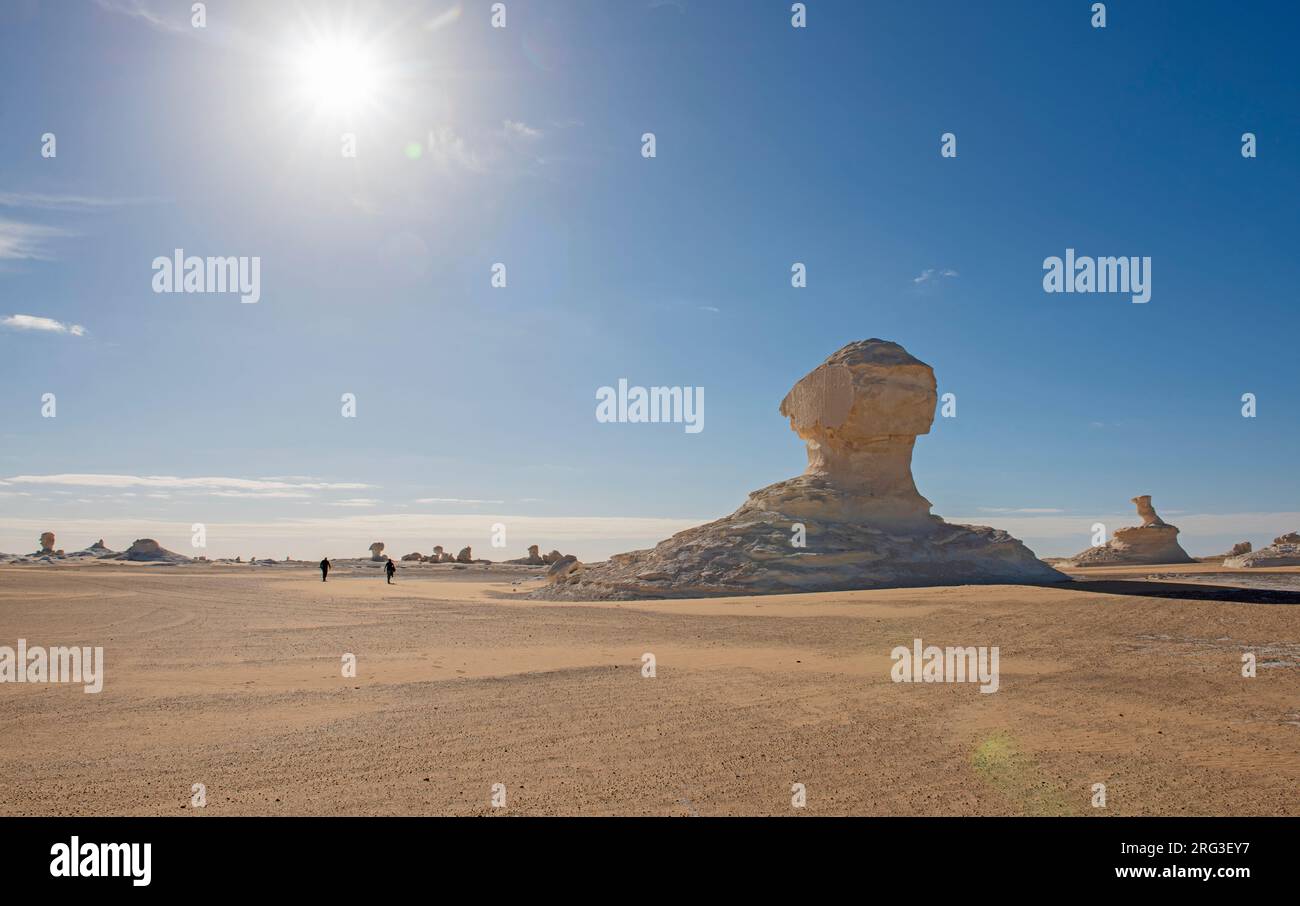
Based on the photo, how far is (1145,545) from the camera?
221ft

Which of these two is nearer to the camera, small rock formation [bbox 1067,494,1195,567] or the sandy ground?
the sandy ground

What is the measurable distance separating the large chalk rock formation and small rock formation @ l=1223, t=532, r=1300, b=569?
3200 centimetres

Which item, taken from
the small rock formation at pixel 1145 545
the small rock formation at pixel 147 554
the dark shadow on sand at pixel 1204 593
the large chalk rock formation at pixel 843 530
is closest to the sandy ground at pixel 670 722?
the dark shadow on sand at pixel 1204 593

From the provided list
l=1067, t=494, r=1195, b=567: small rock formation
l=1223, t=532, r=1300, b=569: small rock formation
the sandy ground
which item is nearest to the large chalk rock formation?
the sandy ground

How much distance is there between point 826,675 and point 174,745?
9614 millimetres

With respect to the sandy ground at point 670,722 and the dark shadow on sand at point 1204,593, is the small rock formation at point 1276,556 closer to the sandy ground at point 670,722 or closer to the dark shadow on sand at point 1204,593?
the dark shadow on sand at point 1204,593

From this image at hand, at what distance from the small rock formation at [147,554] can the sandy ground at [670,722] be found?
76167 millimetres

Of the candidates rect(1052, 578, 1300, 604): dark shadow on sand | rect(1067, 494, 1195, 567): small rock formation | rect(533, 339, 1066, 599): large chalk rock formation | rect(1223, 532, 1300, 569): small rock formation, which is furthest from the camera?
Answer: rect(1067, 494, 1195, 567): small rock formation

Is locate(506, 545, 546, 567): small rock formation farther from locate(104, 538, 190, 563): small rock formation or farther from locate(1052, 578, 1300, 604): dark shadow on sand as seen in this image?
locate(1052, 578, 1300, 604): dark shadow on sand

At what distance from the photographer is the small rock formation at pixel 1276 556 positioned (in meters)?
55.2

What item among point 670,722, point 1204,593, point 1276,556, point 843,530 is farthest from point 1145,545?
point 670,722

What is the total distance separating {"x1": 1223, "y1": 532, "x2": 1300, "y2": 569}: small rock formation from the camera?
5516 centimetres
